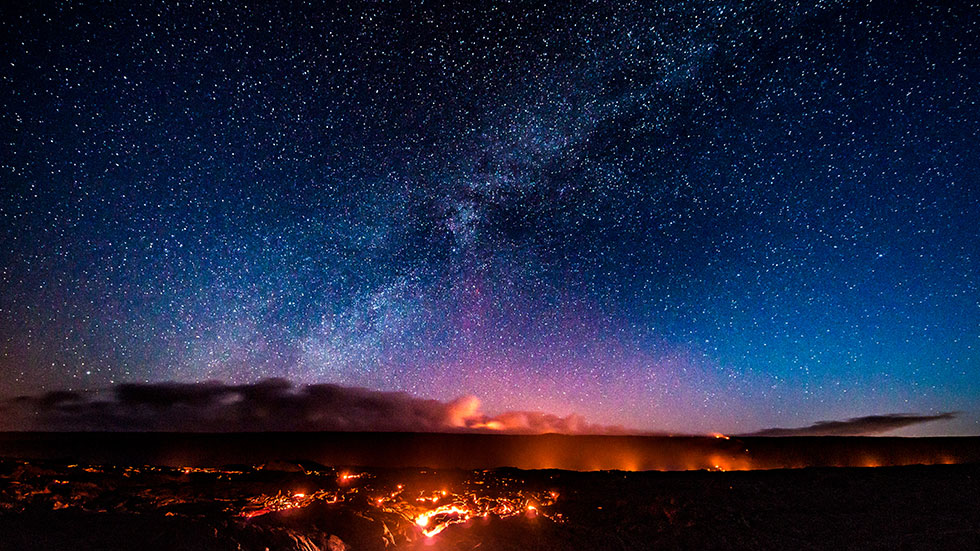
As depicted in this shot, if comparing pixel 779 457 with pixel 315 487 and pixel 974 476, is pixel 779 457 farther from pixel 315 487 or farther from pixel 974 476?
pixel 315 487

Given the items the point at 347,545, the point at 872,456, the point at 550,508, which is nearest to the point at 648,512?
the point at 550,508

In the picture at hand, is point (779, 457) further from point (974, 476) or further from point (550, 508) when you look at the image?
point (550, 508)

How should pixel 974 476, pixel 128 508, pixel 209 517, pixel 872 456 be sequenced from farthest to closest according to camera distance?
1. pixel 872 456
2. pixel 974 476
3. pixel 128 508
4. pixel 209 517

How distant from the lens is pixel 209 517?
18.9 feet

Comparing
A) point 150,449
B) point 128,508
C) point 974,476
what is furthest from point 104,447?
point 974,476

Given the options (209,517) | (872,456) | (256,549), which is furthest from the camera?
(872,456)

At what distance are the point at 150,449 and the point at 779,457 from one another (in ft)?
52.8

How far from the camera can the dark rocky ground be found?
18.2 feet

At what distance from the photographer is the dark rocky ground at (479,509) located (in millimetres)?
5535

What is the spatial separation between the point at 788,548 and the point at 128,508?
8.57 meters

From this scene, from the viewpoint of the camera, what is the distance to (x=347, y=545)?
6.01 meters

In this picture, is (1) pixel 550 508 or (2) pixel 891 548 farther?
(1) pixel 550 508

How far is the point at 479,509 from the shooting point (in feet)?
24.7

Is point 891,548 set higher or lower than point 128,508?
lower
